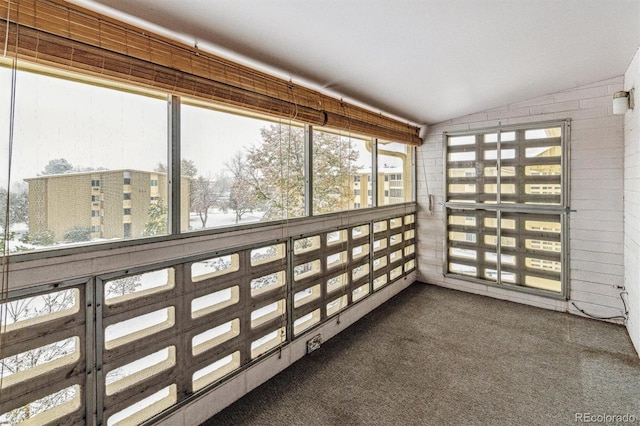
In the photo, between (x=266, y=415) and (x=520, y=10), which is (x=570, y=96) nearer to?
(x=520, y=10)

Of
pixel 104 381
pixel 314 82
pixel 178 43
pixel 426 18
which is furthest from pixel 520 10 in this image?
pixel 104 381

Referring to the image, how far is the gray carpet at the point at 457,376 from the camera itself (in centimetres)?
209

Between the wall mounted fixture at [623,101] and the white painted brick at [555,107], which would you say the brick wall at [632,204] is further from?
the white painted brick at [555,107]

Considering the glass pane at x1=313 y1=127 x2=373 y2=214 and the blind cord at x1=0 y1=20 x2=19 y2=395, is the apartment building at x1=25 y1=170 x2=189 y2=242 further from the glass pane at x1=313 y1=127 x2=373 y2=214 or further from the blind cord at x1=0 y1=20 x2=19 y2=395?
the glass pane at x1=313 y1=127 x2=373 y2=214

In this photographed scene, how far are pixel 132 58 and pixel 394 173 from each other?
3399 millimetres

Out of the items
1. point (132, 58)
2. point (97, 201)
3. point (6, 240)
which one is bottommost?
point (6, 240)

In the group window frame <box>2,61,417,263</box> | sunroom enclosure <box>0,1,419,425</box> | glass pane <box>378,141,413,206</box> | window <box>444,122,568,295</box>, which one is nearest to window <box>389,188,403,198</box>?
glass pane <box>378,141,413,206</box>

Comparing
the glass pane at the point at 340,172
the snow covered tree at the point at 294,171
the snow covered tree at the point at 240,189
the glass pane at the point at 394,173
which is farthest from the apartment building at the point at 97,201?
the glass pane at the point at 394,173

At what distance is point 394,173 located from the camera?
14.2 ft

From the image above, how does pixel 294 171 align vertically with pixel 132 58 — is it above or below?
below

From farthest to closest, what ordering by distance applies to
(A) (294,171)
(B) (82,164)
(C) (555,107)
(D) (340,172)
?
(C) (555,107), (D) (340,172), (A) (294,171), (B) (82,164)

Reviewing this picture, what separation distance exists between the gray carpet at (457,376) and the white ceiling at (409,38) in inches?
92.4

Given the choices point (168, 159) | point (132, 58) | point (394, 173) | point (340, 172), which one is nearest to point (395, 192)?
point (394, 173)

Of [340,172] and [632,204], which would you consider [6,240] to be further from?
[632,204]
